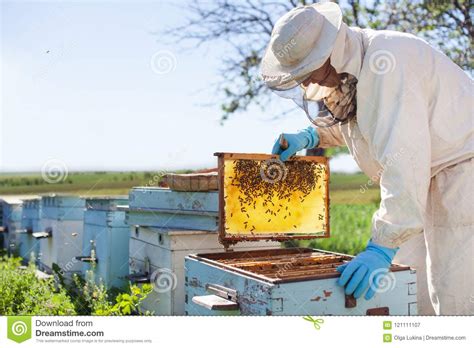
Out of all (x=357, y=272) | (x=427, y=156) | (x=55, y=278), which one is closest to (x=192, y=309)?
(x=357, y=272)

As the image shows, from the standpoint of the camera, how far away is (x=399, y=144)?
229cm

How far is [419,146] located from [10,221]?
583 cm

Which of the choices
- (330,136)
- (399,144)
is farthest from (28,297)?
(399,144)

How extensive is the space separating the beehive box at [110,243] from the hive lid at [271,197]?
1.54 m

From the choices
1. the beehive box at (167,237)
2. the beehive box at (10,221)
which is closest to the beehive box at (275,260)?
the beehive box at (167,237)

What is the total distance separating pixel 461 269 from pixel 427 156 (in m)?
0.69

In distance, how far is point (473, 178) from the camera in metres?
2.58

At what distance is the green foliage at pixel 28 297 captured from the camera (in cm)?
338

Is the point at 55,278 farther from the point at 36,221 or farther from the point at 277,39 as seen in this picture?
the point at 277,39
